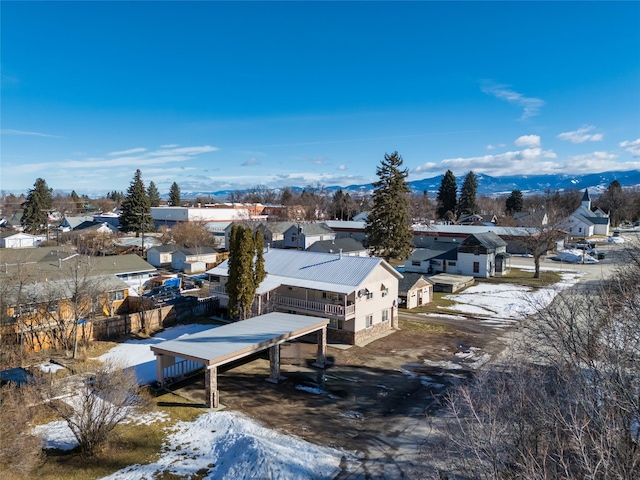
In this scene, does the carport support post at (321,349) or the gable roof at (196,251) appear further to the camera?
the gable roof at (196,251)

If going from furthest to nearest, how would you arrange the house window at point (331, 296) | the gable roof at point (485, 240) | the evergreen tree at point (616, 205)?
the evergreen tree at point (616, 205) < the gable roof at point (485, 240) < the house window at point (331, 296)

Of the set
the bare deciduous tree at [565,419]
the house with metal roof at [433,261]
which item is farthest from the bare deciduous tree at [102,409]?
the house with metal roof at [433,261]

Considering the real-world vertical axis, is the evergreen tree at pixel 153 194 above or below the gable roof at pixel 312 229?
above

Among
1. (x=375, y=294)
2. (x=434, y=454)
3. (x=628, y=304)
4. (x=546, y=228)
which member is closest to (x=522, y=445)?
(x=434, y=454)

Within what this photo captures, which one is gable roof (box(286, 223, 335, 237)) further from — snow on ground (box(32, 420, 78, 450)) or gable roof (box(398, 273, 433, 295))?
snow on ground (box(32, 420, 78, 450))

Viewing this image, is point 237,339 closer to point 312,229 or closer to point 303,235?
point 303,235

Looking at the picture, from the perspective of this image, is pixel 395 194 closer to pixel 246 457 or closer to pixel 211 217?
pixel 246 457

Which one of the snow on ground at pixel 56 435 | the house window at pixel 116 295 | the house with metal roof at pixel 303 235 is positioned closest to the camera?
the snow on ground at pixel 56 435

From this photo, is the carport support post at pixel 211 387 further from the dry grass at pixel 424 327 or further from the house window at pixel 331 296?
the dry grass at pixel 424 327

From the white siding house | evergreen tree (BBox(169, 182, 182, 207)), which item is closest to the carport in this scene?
the white siding house
